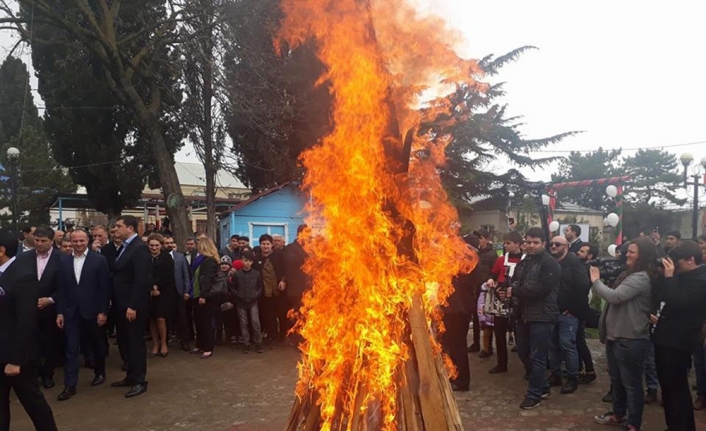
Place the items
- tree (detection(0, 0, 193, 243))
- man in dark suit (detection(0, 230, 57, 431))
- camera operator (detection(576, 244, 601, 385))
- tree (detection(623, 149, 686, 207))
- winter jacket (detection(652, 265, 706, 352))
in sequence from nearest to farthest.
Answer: man in dark suit (detection(0, 230, 57, 431)) < winter jacket (detection(652, 265, 706, 352)) < camera operator (detection(576, 244, 601, 385)) < tree (detection(0, 0, 193, 243)) < tree (detection(623, 149, 686, 207))

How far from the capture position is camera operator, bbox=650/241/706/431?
4.33m

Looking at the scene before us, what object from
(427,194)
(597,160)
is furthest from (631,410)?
(597,160)

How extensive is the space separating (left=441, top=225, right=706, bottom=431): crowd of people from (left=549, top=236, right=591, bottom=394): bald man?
13mm

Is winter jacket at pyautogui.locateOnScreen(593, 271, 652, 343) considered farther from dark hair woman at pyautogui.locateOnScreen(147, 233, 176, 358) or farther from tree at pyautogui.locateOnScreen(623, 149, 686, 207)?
tree at pyautogui.locateOnScreen(623, 149, 686, 207)

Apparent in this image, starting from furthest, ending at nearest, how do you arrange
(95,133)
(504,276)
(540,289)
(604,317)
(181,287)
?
(95,133), (181,287), (504,276), (540,289), (604,317)

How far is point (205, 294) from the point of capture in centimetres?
818

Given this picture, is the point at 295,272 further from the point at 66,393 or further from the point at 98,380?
the point at 66,393

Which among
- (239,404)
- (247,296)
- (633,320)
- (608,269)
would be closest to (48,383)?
(239,404)

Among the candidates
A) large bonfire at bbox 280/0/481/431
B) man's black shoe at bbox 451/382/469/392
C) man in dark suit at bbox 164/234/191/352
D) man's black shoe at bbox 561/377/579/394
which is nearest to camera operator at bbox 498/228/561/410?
man's black shoe at bbox 561/377/579/394

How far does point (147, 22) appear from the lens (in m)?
14.5

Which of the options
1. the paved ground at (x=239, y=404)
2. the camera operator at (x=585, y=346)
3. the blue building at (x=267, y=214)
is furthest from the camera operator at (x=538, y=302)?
the blue building at (x=267, y=214)

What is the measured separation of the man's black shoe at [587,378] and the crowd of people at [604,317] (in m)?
0.01

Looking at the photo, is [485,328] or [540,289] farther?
[485,328]

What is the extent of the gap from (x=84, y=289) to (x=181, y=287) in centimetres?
217
